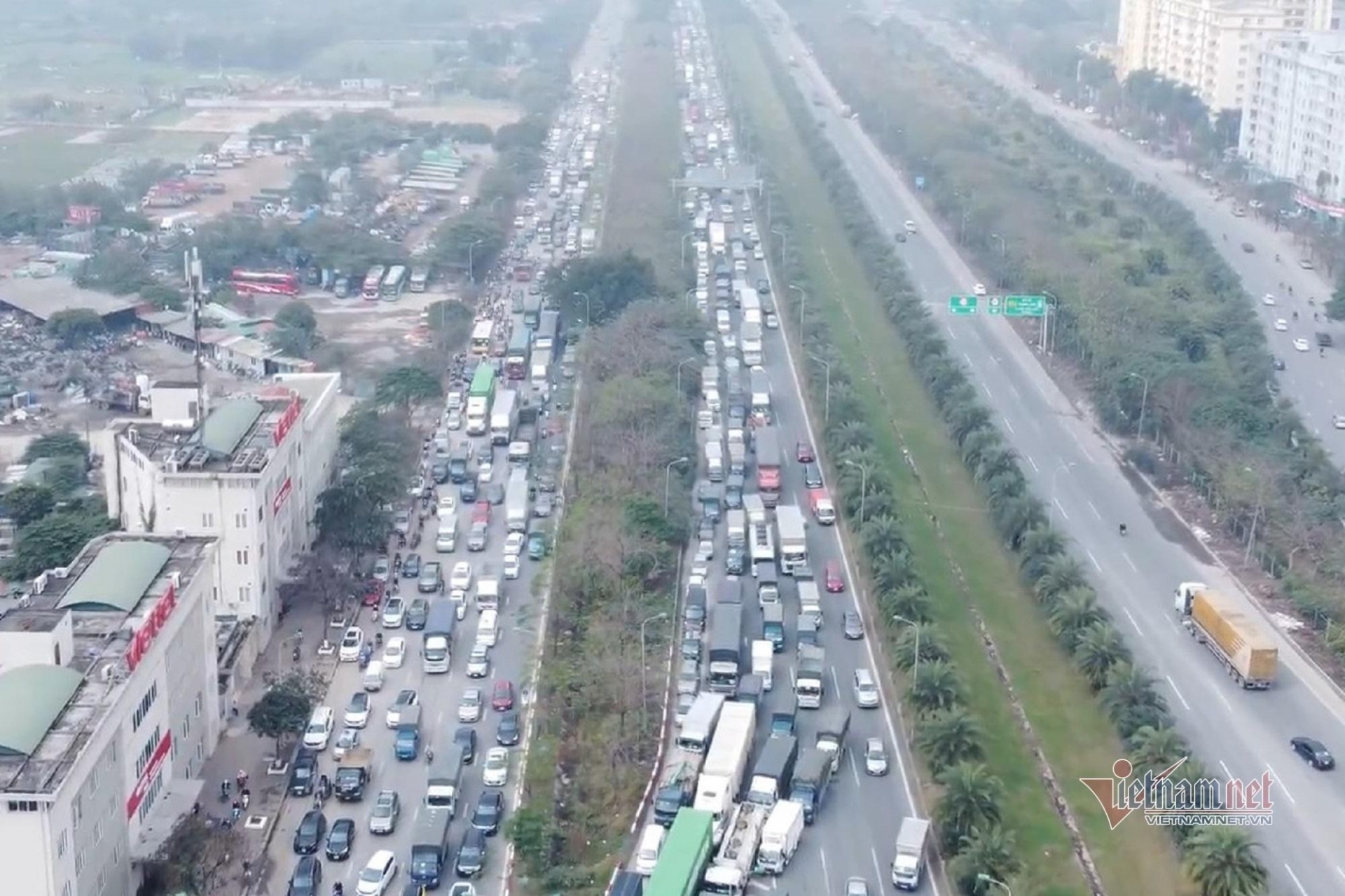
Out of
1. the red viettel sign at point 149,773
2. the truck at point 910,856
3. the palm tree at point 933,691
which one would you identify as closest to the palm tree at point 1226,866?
the truck at point 910,856

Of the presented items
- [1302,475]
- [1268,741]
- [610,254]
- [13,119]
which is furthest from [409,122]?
[1268,741]

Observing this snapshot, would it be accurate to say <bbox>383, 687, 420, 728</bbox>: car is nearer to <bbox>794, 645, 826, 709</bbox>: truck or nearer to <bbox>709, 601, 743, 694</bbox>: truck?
<bbox>709, 601, 743, 694</bbox>: truck

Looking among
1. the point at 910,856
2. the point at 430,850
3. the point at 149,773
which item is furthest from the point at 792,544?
the point at 149,773

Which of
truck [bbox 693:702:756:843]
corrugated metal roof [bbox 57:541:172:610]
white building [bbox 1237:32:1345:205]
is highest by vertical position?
white building [bbox 1237:32:1345:205]

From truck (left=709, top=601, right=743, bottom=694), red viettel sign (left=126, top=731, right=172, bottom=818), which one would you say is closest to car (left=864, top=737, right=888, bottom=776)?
truck (left=709, top=601, right=743, bottom=694)

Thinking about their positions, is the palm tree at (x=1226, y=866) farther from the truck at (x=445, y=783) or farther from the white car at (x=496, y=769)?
the truck at (x=445, y=783)

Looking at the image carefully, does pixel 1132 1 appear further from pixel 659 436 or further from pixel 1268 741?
pixel 1268 741
